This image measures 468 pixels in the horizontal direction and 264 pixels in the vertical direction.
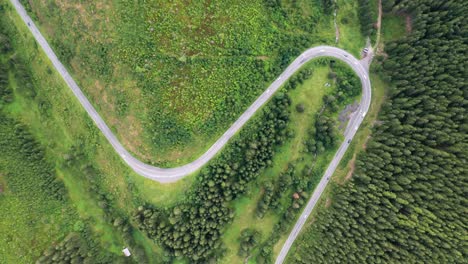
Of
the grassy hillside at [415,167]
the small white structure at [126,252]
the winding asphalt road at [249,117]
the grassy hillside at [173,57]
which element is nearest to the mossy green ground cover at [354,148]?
the winding asphalt road at [249,117]

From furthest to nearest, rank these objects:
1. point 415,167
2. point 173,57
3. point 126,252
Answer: point 126,252, point 415,167, point 173,57

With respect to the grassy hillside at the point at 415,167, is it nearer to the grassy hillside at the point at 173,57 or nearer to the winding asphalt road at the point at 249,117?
the winding asphalt road at the point at 249,117

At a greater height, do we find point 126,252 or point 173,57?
point 173,57

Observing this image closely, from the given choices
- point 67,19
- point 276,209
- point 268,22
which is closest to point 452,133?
point 276,209

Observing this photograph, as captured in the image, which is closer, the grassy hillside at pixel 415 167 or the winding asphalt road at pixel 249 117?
the grassy hillside at pixel 415 167

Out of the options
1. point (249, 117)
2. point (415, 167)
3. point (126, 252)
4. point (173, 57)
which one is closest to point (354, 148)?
point (415, 167)

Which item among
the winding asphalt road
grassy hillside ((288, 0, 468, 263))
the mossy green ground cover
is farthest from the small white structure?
grassy hillside ((288, 0, 468, 263))

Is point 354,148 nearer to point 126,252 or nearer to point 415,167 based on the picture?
point 415,167

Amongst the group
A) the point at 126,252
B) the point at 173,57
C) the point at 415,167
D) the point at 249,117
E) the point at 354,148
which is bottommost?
the point at 126,252

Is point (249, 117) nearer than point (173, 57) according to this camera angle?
No

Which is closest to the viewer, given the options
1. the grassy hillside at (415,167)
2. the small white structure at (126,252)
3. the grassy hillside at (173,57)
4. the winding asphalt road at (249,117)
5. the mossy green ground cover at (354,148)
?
the grassy hillside at (415,167)

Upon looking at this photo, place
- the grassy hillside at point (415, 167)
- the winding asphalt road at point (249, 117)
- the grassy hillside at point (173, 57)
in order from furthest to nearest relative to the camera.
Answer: the winding asphalt road at point (249, 117), the grassy hillside at point (173, 57), the grassy hillside at point (415, 167)
